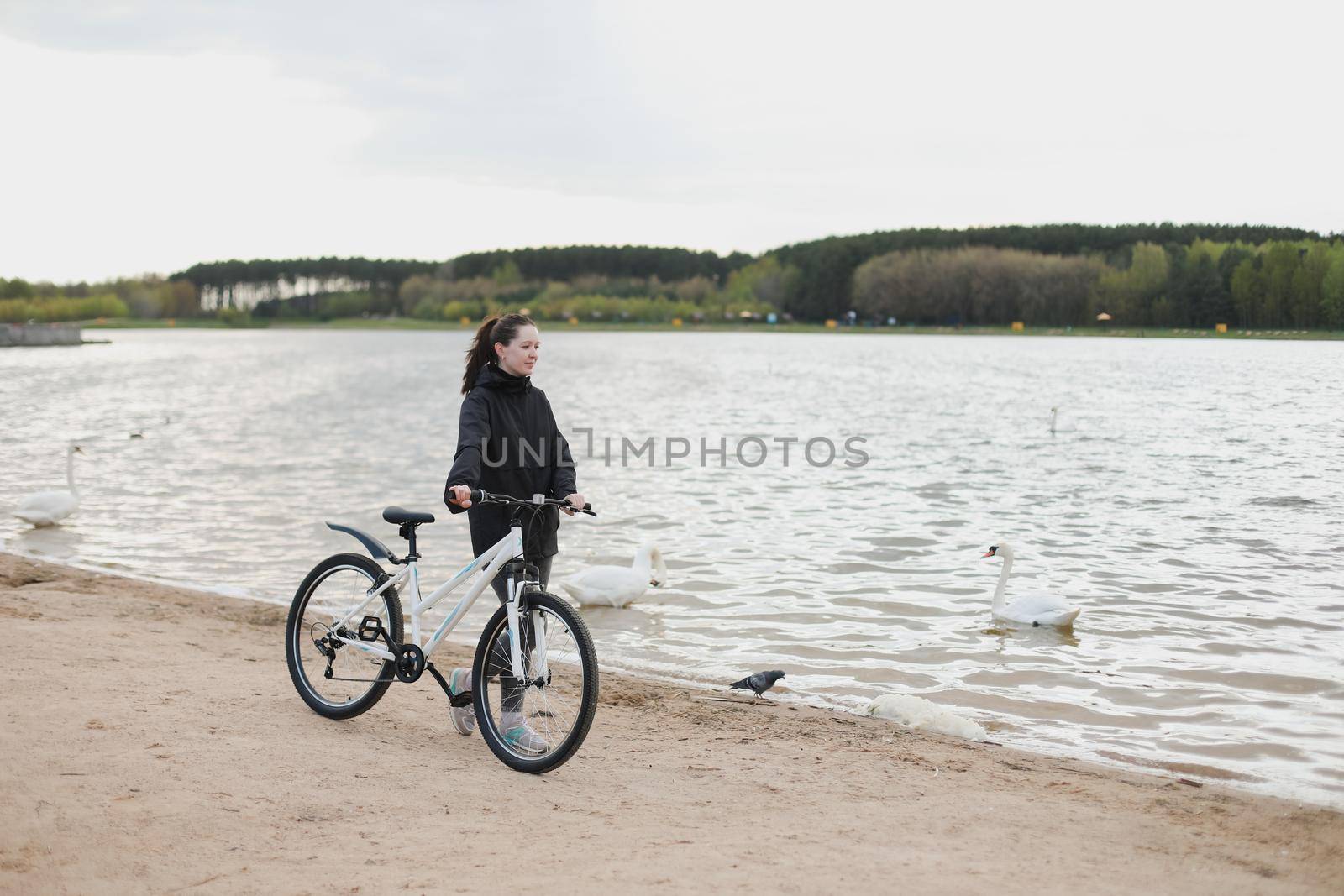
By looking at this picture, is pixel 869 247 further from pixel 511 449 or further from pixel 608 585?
pixel 511 449

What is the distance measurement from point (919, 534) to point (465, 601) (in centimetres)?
914

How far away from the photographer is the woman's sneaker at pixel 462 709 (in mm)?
5734

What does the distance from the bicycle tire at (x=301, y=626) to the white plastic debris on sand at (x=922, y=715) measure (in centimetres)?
298

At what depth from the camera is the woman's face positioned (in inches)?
210

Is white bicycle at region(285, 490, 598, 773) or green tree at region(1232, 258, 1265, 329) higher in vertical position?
green tree at region(1232, 258, 1265, 329)

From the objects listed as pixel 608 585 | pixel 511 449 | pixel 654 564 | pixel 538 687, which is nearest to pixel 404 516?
pixel 511 449

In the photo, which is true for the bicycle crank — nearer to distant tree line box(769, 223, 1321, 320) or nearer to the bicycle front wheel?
the bicycle front wheel

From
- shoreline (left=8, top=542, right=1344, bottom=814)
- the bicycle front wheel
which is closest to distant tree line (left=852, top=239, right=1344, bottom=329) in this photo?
shoreline (left=8, top=542, right=1344, bottom=814)

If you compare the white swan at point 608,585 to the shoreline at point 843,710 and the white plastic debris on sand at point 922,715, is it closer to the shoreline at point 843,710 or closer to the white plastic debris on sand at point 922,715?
the shoreline at point 843,710

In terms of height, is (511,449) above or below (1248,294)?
below

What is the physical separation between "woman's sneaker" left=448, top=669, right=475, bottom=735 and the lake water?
2.25 m

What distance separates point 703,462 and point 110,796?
17551mm

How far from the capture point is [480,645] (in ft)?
17.7

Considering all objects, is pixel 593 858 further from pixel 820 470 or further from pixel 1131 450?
pixel 1131 450
